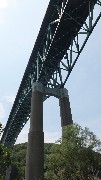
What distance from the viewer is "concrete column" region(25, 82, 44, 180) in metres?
22.8

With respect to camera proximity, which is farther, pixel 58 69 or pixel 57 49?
pixel 58 69

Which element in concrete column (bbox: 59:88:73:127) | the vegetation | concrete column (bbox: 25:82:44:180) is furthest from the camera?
concrete column (bbox: 59:88:73:127)

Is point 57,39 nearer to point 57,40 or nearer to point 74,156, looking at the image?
point 57,40

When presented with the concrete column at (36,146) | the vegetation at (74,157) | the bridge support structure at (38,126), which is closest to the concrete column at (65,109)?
the bridge support structure at (38,126)

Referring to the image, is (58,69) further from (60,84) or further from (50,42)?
(50,42)

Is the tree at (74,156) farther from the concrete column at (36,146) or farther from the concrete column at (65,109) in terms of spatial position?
the concrete column at (65,109)

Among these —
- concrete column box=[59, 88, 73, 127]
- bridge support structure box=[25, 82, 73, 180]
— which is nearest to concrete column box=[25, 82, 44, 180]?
bridge support structure box=[25, 82, 73, 180]

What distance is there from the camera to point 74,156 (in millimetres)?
18938

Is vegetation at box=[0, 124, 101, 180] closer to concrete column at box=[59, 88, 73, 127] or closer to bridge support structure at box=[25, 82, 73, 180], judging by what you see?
bridge support structure at box=[25, 82, 73, 180]

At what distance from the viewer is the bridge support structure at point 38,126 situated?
22.9 m

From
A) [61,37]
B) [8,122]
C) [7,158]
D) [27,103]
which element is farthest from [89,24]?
[8,122]

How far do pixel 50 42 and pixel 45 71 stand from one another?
313 cm

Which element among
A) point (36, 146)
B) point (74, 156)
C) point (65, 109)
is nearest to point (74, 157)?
point (74, 156)

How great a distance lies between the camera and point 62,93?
94.4ft
